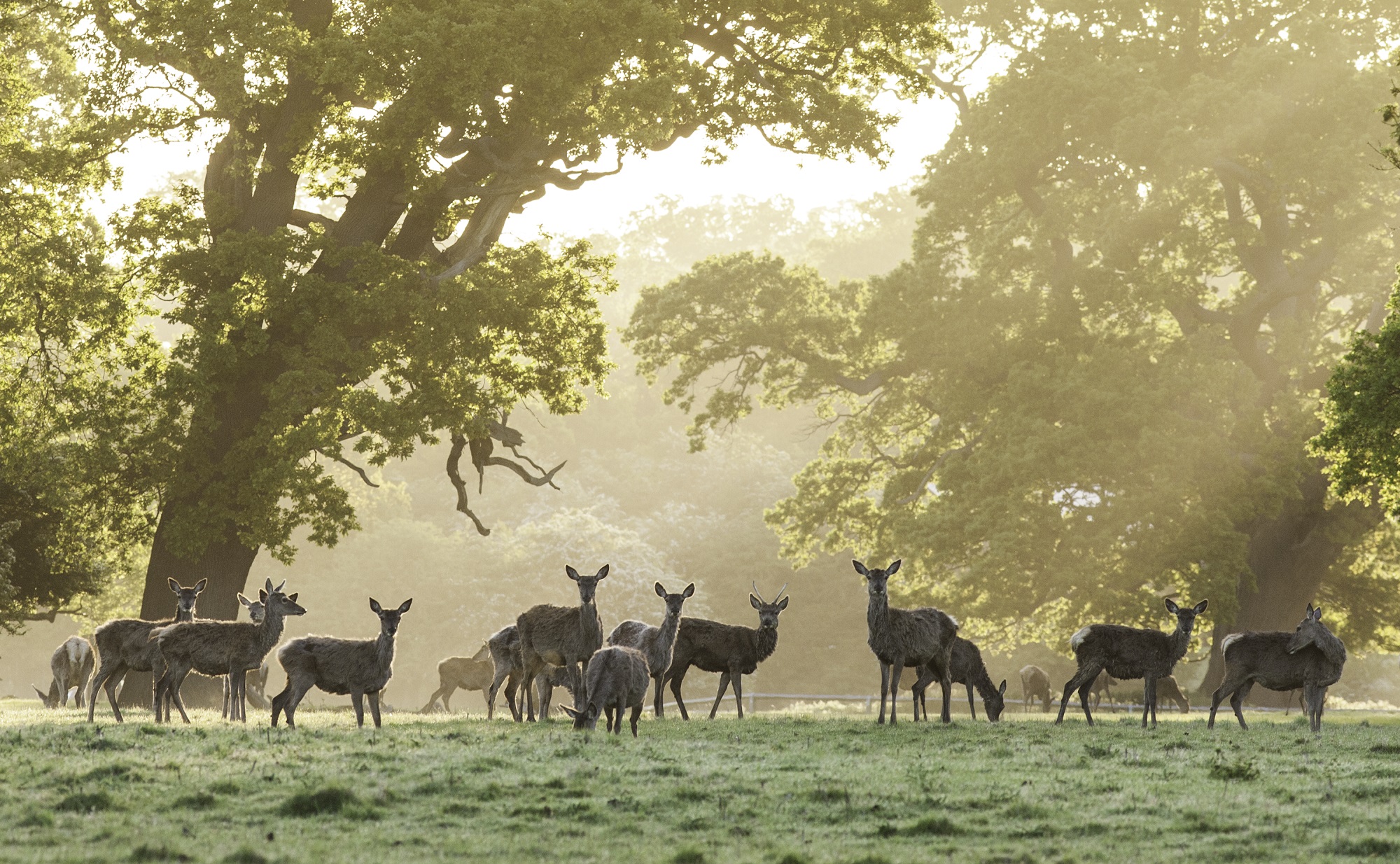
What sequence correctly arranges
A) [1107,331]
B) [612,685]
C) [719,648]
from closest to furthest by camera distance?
[612,685], [719,648], [1107,331]

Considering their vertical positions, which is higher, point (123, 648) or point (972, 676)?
point (123, 648)

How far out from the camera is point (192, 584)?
24.4 meters

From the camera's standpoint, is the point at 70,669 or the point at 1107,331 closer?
the point at 70,669

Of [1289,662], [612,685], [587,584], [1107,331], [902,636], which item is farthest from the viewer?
[1107,331]

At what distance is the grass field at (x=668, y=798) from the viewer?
857 centimetres

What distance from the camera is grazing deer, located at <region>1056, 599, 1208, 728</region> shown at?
19.5 metres

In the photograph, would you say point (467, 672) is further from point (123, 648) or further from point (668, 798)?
point (668, 798)

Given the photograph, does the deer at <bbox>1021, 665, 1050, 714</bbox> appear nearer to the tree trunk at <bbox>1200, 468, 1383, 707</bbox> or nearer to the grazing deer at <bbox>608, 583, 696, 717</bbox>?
the tree trunk at <bbox>1200, 468, 1383, 707</bbox>

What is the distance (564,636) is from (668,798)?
8188mm

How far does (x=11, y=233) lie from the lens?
973 inches

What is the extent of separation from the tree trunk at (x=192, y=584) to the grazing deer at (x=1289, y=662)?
53.9ft

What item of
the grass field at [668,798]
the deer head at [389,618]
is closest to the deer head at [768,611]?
the grass field at [668,798]

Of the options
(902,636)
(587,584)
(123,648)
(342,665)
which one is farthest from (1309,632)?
(123,648)

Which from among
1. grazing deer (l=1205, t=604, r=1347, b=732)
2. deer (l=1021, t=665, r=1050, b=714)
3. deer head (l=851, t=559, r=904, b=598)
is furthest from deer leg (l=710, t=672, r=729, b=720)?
deer (l=1021, t=665, r=1050, b=714)
